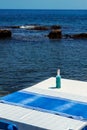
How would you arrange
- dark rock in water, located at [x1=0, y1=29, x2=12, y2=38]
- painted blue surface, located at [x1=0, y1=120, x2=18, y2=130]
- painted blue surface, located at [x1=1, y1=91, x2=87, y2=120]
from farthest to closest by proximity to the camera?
dark rock in water, located at [x1=0, y1=29, x2=12, y2=38] → painted blue surface, located at [x1=1, y1=91, x2=87, y2=120] → painted blue surface, located at [x1=0, y1=120, x2=18, y2=130]

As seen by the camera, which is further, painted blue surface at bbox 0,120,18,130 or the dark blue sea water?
the dark blue sea water

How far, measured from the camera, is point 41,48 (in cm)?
4359

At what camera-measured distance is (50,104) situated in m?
8.88

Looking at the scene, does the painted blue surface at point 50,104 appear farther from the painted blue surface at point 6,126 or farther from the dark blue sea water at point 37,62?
the dark blue sea water at point 37,62

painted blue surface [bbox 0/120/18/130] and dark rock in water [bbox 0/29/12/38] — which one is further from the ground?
painted blue surface [bbox 0/120/18/130]

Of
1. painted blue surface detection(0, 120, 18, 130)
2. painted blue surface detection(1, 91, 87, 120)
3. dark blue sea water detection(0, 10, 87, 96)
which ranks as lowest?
dark blue sea water detection(0, 10, 87, 96)

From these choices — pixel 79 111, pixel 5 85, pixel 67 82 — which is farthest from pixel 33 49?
pixel 79 111

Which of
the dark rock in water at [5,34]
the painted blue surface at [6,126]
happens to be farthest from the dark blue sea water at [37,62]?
the painted blue surface at [6,126]

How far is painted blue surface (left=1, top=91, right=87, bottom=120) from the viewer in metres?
8.34

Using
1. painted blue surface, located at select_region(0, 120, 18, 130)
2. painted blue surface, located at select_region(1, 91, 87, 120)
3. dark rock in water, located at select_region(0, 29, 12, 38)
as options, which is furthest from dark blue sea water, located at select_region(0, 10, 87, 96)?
painted blue surface, located at select_region(0, 120, 18, 130)

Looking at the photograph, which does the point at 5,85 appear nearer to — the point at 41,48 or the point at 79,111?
the point at 79,111

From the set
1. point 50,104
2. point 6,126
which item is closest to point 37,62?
point 50,104

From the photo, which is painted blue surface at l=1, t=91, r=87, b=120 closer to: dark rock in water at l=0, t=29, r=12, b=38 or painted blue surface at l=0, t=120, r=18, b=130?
painted blue surface at l=0, t=120, r=18, b=130

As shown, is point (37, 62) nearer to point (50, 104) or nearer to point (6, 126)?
point (50, 104)
